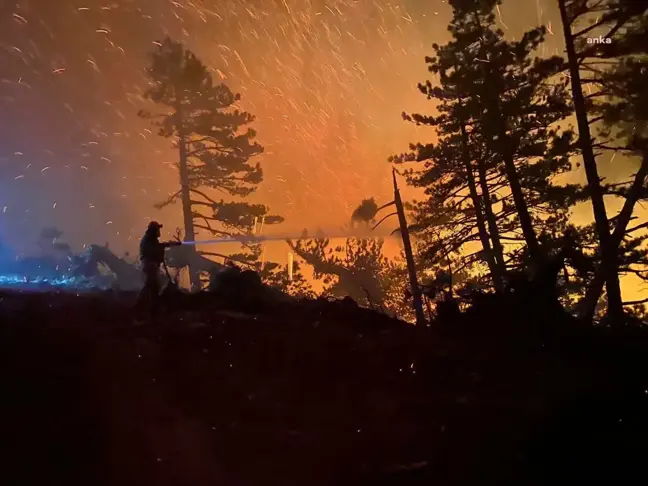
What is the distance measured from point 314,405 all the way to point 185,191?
26.7 metres

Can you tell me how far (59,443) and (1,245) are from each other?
41.1 metres

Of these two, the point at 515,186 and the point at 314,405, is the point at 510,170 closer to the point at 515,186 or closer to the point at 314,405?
the point at 515,186

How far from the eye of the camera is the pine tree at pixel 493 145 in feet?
57.8

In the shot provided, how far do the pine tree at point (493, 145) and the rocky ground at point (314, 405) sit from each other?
780 cm

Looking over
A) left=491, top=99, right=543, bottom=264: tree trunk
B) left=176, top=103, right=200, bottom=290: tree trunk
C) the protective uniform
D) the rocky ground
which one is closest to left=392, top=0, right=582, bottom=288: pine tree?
left=491, top=99, right=543, bottom=264: tree trunk

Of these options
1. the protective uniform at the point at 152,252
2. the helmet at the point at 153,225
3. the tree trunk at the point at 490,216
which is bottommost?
the protective uniform at the point at 152,252

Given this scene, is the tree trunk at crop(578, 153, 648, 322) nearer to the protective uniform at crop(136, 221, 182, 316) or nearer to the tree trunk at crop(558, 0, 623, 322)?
the tree trunk at crop(558, 0, 623, 322)

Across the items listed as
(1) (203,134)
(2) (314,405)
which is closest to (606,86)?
(2) (314,405)

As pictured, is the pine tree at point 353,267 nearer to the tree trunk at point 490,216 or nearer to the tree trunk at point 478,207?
the tree trunk at point 478,207

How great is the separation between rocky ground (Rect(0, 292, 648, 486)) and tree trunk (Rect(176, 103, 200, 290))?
19.5 metres

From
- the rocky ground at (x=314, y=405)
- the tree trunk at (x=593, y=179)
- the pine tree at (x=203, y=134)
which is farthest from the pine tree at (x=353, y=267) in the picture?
the rocky ground at (x=314, y=405)

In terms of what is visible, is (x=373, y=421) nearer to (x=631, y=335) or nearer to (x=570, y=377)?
(x=570, y=377)

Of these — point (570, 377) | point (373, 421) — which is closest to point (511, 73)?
point (570, 377)

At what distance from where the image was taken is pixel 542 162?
18.5 metres
